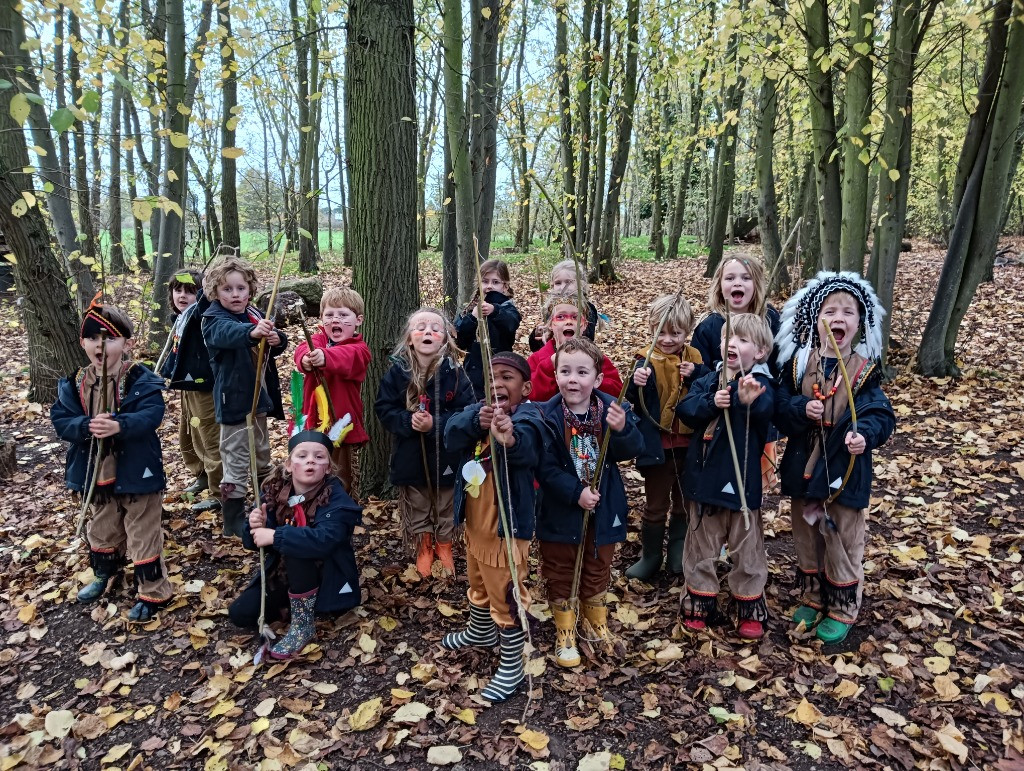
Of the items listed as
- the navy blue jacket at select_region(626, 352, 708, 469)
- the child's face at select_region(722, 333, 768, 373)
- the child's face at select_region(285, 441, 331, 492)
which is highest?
the child's face at select_region(722, 333, 768, 373)

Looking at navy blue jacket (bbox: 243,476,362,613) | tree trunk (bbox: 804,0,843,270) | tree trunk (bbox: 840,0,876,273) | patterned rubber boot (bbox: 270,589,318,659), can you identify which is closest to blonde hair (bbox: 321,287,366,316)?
navy blue jacket (bbox: 243,476,362,613)

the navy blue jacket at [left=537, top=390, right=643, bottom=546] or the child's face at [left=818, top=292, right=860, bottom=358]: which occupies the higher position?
the child's face at [left=818, top=292, right=860, bottom=358]

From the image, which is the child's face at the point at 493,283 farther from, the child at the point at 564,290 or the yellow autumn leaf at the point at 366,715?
the yellow autumn leaf at the point at 366,715

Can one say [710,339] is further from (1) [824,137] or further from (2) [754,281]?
(1) [824,137]

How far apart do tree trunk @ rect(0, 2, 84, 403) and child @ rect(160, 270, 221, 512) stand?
2742mm

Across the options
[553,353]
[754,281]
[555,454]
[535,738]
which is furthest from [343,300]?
[535,738]

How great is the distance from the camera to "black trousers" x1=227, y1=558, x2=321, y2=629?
3561 millimetres

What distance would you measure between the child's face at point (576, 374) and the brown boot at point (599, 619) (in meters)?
1.24

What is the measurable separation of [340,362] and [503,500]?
180cm

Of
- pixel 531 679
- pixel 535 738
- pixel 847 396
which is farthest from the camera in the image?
pixel 847 396

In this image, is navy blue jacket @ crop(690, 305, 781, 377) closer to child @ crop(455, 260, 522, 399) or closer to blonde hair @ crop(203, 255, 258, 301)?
child @ crop(455, 260, 522, 399)

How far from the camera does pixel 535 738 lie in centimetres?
296

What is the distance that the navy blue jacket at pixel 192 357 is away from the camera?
471 centimetres

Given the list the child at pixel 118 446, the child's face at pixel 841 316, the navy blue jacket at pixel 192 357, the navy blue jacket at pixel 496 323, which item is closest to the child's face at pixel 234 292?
the navy blue jacket at pixel 192 357
